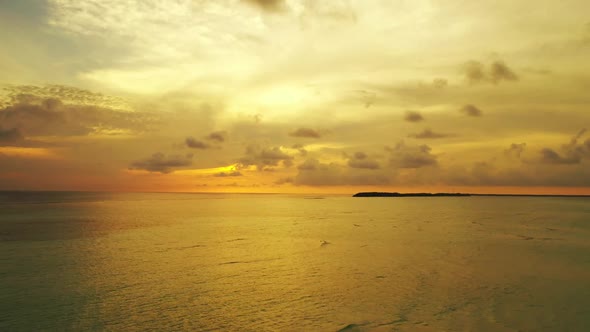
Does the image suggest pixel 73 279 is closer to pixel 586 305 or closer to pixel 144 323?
pixel 144 323

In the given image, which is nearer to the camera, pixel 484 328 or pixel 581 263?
pixel 484 328

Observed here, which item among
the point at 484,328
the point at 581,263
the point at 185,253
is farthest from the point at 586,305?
the point at 185,253

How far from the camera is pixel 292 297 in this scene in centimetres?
1864

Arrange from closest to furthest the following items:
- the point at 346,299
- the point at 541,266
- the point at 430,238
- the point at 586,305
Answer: the point at 586,305 → the point at 346,299 → the point at 541,266 → the point at 430,238

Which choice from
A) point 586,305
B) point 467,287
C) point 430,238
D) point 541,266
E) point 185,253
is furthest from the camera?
point 430,238

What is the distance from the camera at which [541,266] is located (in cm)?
2558

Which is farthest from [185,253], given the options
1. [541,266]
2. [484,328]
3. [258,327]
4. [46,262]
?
[541,266]

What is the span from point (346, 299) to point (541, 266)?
15306 mm

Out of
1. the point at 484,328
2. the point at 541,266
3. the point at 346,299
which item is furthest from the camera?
the point at 541,266

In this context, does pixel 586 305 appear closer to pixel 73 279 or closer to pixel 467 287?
pixel 467 287

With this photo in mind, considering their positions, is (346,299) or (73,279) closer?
(346,299)

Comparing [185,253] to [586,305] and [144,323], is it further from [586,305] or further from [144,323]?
[586,305]

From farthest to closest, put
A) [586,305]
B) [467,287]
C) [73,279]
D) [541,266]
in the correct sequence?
1. [541,266]
2. [73,279]
3. [467,287]
4. [586,305]

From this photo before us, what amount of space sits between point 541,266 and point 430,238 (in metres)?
14.2
